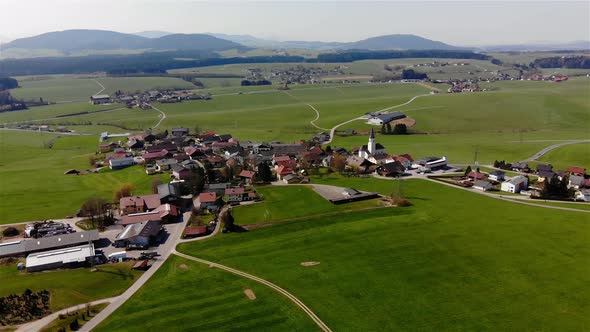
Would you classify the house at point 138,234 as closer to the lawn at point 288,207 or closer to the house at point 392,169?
the lawn at point 288,207

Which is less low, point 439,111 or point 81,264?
point 439,111

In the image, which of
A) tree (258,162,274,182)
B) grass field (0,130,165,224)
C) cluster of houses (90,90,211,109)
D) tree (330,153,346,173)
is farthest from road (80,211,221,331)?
cluster of houses (90,90,211,109)

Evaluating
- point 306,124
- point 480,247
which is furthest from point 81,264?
point 306,124

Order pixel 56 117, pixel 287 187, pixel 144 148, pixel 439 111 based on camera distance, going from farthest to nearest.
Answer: pixel 56 117 < pixel 439 111 < pixel 144 148 < pixel 287 187

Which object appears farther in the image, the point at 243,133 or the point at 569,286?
the point at 243,133

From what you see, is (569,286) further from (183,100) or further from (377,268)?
(183,100)

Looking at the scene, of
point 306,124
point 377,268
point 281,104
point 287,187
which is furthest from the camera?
point 281,104
